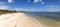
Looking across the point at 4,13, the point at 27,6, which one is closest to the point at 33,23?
the point at 27,6

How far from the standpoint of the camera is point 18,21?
892 millimetres

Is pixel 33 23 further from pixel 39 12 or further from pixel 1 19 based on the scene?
pixel 1 19

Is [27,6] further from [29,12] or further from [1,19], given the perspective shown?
[1,19]

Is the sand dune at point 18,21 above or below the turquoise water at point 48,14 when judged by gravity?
below

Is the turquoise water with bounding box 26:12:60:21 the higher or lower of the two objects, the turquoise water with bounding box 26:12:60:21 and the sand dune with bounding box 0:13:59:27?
the higher

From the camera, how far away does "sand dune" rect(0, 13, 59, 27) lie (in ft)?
2.88

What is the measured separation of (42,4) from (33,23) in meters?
0.19

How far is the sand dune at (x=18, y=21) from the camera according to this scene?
878 mm

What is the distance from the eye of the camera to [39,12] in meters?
0.90

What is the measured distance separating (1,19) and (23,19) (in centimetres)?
20

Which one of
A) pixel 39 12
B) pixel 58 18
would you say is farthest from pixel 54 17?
pixel 39 12

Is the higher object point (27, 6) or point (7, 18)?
point (27, 6)

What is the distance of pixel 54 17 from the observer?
2.94 ft

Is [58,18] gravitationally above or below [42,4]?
below
